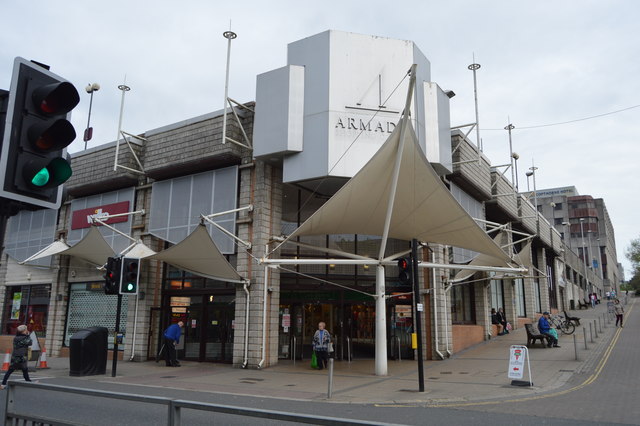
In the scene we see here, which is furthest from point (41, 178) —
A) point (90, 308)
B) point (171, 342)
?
point (90, 308)

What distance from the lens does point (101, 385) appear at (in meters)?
13.2

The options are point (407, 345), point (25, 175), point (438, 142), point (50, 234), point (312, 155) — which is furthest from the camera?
point (50, 234)

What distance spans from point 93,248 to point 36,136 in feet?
62.1

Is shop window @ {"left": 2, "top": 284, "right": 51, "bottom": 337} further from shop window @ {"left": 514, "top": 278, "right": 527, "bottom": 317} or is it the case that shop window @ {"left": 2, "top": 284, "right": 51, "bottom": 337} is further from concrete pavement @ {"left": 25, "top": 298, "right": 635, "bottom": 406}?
shop window @ {"left": 514, "top": 278, "right": 527, "bottom": 317}

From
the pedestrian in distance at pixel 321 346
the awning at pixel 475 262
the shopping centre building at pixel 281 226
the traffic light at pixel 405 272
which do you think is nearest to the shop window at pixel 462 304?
the shopping centre building at pixel 281 226

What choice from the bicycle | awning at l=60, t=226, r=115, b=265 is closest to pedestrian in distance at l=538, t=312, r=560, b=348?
the bicycle

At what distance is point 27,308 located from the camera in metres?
26.0

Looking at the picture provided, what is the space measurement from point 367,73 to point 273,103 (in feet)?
11.7

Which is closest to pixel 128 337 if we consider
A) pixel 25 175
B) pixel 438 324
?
pixel 438 324

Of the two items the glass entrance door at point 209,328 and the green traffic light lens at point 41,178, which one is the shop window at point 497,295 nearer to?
the glass entrance door at point 209,328

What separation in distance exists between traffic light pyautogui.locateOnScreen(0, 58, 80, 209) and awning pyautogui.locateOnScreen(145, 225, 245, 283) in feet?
40.7

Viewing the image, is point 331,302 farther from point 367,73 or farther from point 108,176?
point 108,176

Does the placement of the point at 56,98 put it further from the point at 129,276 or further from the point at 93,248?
the point at 93,248

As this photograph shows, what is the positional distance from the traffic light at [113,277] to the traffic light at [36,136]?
11.9 metres
